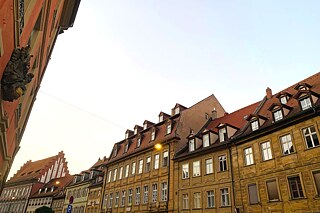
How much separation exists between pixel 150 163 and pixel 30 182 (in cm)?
4715

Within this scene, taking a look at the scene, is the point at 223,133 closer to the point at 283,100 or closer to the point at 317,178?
the point at 283,100

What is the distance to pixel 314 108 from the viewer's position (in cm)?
1736

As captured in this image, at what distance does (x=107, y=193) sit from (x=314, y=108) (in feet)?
102

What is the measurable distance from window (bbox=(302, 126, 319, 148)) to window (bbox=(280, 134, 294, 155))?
1176 millimetres

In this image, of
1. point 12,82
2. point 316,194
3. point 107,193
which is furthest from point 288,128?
point 107,193

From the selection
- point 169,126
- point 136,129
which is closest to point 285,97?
point 169,126

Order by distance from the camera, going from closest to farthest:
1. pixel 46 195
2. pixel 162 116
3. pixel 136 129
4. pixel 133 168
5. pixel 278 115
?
pixel 278 115, pixel 133 168, pixel 162 116, pixel 136 129, pixel 46 195

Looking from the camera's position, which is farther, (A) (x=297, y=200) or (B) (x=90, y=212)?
(B) (x=90, y=212)

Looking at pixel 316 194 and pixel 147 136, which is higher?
pixel 147 136

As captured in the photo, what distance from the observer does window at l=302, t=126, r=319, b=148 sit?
17188mm

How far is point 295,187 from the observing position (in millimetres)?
17594

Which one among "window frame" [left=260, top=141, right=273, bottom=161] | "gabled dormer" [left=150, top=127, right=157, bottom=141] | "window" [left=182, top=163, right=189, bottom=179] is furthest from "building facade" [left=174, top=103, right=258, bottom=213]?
"gabled dormer" [left=150, top=127, right=157, bottom=141]

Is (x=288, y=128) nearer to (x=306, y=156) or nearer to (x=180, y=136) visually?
(x=306, y=156)

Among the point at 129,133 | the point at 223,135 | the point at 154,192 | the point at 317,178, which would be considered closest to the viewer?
the point at 317,178
